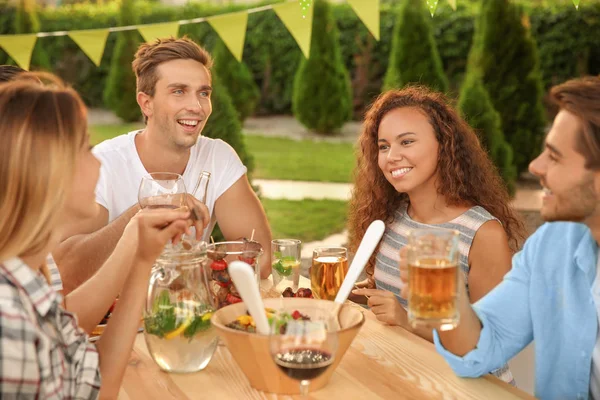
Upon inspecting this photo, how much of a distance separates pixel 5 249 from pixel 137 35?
12.1 meters

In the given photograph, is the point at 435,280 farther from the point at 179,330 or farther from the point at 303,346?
the point at 179,330

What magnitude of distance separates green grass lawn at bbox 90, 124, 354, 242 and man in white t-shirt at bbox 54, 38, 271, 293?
3842 millimetres

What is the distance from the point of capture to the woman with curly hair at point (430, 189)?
9.01ft

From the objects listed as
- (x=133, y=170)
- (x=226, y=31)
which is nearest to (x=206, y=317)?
(x=133, y=170)

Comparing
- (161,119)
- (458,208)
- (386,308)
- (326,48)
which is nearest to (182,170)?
(161,119)

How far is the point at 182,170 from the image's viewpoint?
343 cm

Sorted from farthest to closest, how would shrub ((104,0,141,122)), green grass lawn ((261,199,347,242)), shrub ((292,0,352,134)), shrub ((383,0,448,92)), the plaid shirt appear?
shrub ((104,0,141,122)) < shrub ((292,0,352,134)) < shrub ((383,0,448,92)) < green grass lawn ((261,199,347,242)) < the plaid shirt

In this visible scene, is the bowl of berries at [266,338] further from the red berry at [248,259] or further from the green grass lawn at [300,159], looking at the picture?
the green grass lawn at [300,159]

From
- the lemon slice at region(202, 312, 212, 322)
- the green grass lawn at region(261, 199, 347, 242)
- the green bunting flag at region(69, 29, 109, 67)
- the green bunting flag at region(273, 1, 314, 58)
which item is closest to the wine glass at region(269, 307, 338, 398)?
the lemon slice at region(202, 312, 212, 322)

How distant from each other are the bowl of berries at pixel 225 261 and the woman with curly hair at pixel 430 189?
598mm

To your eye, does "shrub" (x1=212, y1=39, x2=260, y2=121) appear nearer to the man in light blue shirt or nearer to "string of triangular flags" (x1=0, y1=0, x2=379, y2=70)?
"string of triangular flags" (x1=0, y1=0, x2=379, y2=70)

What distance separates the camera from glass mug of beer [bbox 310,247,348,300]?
92.1 inches

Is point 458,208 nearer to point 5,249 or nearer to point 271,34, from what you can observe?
point 5,249

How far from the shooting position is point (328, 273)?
7.67ft
